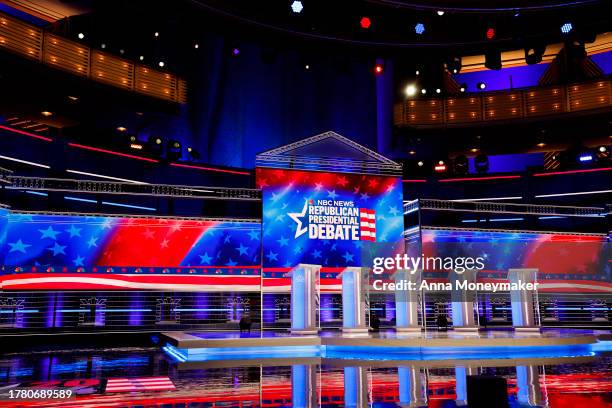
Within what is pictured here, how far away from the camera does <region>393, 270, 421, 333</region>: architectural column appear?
30.4ft

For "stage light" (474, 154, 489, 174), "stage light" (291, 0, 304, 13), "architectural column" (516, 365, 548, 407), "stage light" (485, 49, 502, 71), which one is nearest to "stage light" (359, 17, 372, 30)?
"stage light" (291, 0, 304, 13)

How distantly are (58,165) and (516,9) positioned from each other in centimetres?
1092

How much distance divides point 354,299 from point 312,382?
354cm

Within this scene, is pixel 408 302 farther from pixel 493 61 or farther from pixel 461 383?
pixel 493 61

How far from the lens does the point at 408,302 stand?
9258mm

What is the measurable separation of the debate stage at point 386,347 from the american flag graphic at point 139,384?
182 centimetres

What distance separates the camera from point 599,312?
14031 millimetres

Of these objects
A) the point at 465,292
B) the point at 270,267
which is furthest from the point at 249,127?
the point at 465,292

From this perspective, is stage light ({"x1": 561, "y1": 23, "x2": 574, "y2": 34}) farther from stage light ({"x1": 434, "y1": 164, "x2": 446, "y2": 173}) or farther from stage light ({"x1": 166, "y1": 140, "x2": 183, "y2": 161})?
stage light ({"x1": 166, "y1": 140, "x2": 183, "y2": 161})

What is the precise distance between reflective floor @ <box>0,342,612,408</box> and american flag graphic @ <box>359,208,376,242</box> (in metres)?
6.95

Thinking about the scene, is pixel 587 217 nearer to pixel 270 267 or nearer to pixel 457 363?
pixel 270 267

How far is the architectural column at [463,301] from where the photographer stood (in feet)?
31.2

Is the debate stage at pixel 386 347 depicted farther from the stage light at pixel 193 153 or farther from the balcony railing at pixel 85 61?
the stage light at pixel 193 153

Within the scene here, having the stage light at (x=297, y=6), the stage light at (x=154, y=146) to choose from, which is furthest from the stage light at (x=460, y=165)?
the stage light at (x=154, y=146)
